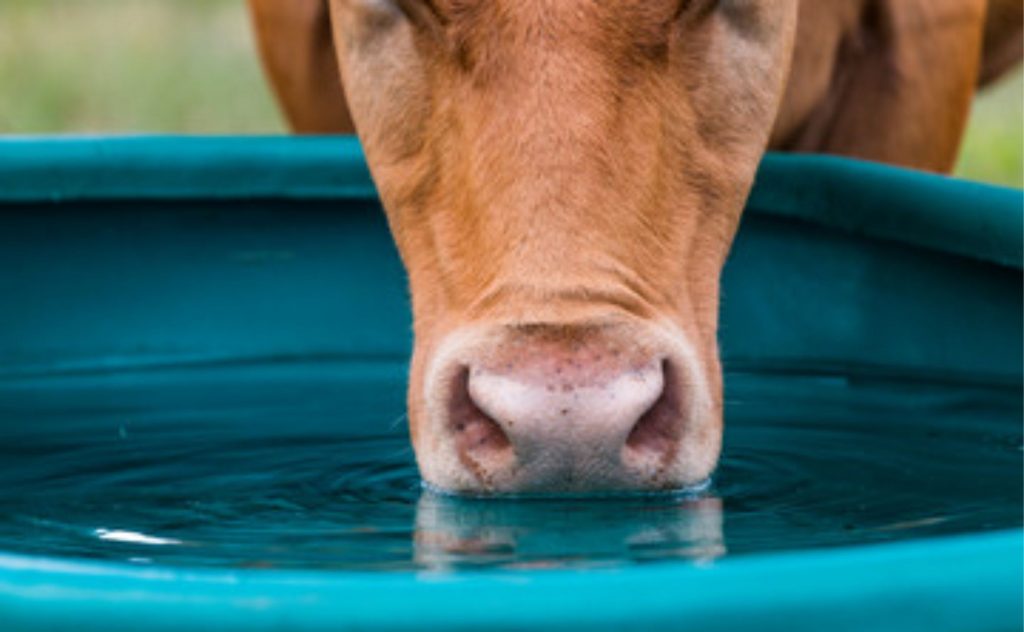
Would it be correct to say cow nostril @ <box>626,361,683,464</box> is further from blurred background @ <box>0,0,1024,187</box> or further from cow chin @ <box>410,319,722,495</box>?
blurred background @ <box>0,0,1024,187</box>

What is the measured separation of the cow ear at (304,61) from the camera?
4.41 meters

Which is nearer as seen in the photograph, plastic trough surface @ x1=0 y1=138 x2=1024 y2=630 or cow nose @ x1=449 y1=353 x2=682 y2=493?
cow nose @ x1=449 y1=353 x2=682 y2=493

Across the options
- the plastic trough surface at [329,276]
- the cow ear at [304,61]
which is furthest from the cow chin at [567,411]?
the cow ear at [304,61]

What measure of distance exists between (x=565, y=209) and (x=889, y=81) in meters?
1.79

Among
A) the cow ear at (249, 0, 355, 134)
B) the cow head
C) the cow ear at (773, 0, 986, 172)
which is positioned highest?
the cow ear at (249, 0, 355, 134)

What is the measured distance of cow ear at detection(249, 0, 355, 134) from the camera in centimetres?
441

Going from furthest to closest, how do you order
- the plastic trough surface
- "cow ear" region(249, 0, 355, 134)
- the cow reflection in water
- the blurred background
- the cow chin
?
the blurred background → "cow ear" region(249, 0, 355, 134) → the plastic trough surface → the cow chin → the cow reflection in water


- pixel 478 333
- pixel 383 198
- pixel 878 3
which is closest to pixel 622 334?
pixel 478 333

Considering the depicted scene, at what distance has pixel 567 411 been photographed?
2.46 metres

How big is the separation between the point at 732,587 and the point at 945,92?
296 centimetres

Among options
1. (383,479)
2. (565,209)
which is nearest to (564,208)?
(565,209)

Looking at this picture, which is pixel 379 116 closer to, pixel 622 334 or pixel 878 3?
pixel 622 334

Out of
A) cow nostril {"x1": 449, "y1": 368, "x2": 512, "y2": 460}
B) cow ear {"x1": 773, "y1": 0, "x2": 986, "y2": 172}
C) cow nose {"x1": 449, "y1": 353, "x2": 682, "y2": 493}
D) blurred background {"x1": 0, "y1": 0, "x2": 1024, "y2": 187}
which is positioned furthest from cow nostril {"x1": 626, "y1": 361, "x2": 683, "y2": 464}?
blurred background {"x1": 0, "y1": 0, "x2": 1024, "y2": 187}

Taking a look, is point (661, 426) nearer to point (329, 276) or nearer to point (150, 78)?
point (329, 276)
